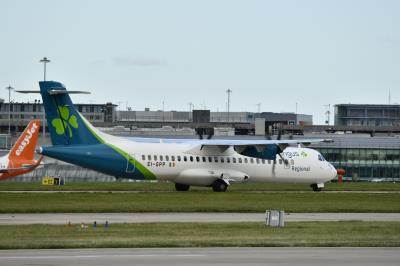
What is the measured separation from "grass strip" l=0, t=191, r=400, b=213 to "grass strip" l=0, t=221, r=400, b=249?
8398mm

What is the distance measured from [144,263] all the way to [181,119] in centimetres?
16474

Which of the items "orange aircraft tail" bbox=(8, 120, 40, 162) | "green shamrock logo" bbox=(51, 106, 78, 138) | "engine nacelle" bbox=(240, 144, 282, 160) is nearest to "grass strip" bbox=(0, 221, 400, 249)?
"green shamrock logo" bbox=(51, 106, 78, 138)

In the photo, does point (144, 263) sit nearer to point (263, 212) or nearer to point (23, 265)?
point (23, 265)

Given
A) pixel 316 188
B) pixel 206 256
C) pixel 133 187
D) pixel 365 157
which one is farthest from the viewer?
pixel 365 157

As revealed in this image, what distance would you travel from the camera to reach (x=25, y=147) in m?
62.7

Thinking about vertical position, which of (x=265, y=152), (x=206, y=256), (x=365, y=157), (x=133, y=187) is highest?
(x=265, y=152)

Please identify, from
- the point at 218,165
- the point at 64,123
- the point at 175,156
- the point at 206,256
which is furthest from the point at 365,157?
the point at 206,256

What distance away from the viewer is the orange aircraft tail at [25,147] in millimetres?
62250

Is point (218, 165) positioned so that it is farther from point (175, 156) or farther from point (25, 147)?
point (25, 147)

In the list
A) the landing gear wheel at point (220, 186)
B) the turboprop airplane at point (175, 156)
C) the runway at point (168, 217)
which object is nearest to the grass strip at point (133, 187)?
the turboprop airplane at point (175, 156)

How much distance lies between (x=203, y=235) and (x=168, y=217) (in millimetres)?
8494

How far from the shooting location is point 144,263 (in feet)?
64.8

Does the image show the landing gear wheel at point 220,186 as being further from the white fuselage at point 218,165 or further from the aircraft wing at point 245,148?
the aircraft wing at point 245,148

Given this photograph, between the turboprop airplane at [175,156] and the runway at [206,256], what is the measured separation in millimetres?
32091
